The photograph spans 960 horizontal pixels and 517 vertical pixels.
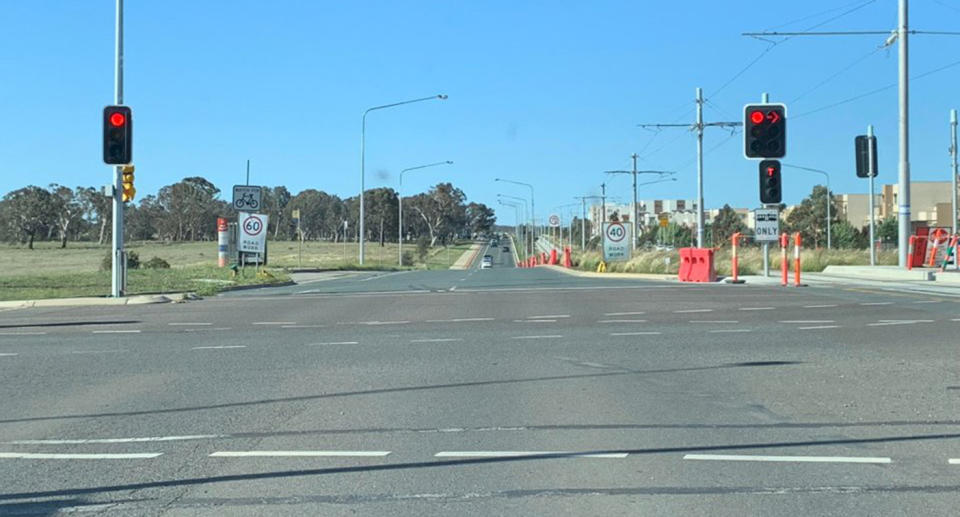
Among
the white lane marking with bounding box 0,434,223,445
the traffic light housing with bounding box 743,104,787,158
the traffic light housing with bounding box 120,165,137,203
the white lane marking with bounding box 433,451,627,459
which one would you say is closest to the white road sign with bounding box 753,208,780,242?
the traffic light housing with bounding box 743,104,787,158

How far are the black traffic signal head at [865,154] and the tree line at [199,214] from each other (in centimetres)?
7021

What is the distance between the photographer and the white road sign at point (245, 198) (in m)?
37.8

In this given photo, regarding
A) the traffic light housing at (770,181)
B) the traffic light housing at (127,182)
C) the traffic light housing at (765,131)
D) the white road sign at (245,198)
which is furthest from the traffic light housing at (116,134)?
the traffic light housing at (770,181)

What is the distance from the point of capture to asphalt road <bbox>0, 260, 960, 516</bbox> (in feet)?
20.6

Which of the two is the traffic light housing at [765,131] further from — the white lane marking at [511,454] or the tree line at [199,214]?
the tree line at [199,214]

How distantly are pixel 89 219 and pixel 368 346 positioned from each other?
130252mm

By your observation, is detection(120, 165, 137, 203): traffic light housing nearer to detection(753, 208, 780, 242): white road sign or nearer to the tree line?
detection(753, 208, 780, 242): white road sign

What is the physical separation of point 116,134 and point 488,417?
696 inches

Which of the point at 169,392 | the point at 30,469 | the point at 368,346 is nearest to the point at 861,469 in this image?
the point at 30,469

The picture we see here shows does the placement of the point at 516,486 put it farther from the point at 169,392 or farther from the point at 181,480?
the point at 169,392

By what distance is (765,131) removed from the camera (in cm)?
2333

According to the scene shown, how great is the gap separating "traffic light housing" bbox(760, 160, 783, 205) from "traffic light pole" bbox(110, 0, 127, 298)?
17201mm

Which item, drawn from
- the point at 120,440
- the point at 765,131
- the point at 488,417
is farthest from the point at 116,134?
the point at 488,417

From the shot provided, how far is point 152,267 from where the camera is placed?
150 feet
